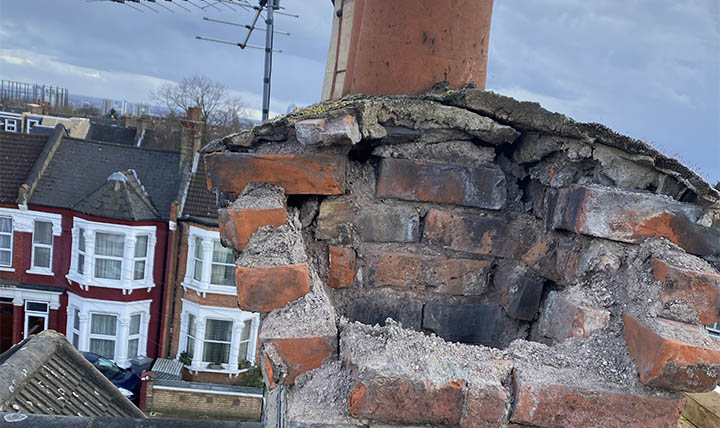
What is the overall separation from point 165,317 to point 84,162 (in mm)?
4497

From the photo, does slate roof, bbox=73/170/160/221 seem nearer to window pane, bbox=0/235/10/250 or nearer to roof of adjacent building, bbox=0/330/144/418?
window pane, bbox=0/235/10/250

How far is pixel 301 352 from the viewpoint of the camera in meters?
1.38

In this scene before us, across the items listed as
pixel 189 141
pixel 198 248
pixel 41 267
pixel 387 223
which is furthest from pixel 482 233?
pixel 41 267

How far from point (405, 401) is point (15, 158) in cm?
1480

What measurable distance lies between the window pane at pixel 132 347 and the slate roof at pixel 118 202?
10.6 feet

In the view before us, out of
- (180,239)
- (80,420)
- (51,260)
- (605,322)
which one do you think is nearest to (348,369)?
(605,322)

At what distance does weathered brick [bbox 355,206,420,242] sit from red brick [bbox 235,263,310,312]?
0.51 meters

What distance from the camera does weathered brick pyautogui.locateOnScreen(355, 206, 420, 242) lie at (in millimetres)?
2004

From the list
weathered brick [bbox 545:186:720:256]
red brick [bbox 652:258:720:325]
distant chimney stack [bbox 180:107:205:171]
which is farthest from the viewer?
distant chimney stack [bbox 180:107:205:171]

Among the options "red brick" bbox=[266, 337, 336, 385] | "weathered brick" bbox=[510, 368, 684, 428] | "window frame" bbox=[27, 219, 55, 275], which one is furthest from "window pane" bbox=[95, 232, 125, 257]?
"weathered brick" bbox=[510, 368, 684, 428]

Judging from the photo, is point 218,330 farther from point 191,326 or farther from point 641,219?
point 641,219

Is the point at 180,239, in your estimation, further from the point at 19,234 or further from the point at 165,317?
the point at 19,234

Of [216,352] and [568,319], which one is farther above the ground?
[568,319]

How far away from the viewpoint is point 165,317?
12.7 meters
